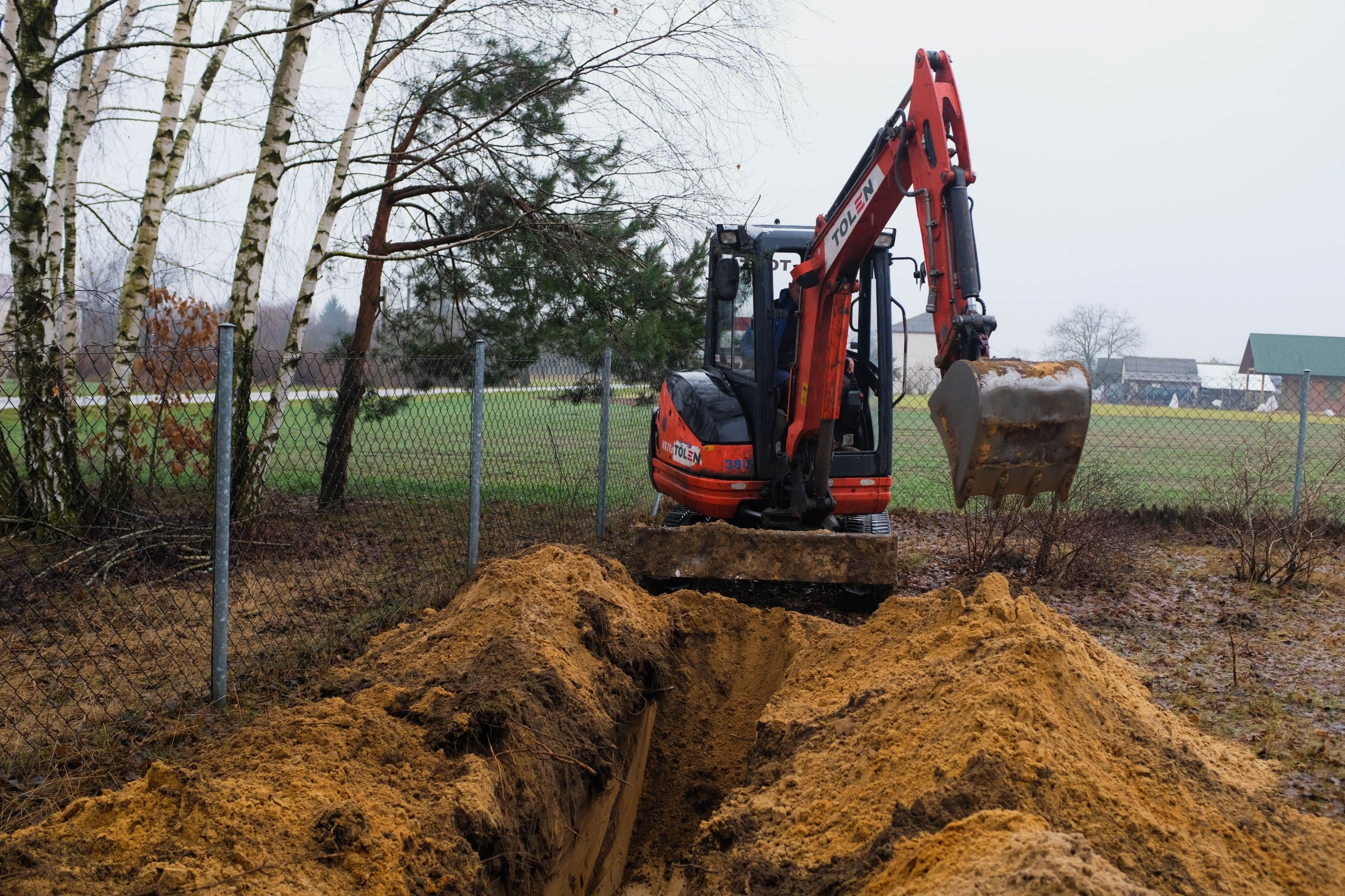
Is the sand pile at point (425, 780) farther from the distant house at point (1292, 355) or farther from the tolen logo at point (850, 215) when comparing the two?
the distant house at point (1292, 355)

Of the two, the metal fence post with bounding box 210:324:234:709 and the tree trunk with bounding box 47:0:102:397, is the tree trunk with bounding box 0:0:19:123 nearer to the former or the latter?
the tree trunk with bounding box 47:0:102:397

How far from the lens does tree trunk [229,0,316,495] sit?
7.40 m

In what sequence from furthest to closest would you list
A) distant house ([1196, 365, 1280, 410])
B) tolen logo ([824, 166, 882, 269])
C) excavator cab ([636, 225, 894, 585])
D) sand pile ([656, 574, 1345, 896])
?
1. distant house ([1196, 365, 1280, 410])
2. excavator cab ([636, 225, 894, 585])
3. tolen logo ([824, 166, 882, 269])
4. sand pile ([656, 574, 1345, 896])

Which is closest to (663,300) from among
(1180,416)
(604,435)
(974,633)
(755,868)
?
(604,435)

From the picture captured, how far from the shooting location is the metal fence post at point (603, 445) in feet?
27.3

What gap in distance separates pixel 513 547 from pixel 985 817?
537cm

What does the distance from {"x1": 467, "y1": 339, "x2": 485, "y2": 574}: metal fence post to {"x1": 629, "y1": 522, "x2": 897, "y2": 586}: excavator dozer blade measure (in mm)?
1136

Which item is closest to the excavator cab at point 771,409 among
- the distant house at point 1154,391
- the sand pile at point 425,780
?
the sand pile at point 425,780

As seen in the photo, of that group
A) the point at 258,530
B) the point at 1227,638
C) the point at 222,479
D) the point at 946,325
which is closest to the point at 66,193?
the point at 258,530

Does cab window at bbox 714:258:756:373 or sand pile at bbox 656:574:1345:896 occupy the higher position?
cab window at bbox 714:258:756:373

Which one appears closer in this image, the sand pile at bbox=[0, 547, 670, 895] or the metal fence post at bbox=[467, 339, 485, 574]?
the sand pile at bbox=[0, 547, 670, 895]

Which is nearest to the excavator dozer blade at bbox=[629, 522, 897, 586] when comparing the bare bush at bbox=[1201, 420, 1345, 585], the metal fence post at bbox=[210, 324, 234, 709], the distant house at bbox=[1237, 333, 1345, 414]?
the metal fence post at bbox=[210, 324, 234, 709]

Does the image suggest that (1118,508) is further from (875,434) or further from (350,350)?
(350,350)

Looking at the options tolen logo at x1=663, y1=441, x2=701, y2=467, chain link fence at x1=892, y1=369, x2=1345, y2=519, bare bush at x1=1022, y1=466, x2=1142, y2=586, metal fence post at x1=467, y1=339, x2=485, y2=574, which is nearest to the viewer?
metal fence post at x1=467, y1=339, x2=485, y2=574
